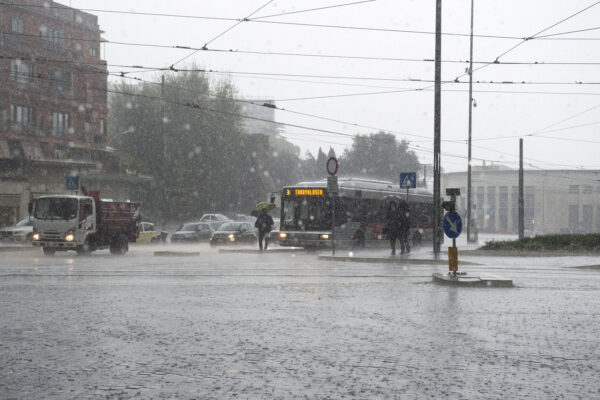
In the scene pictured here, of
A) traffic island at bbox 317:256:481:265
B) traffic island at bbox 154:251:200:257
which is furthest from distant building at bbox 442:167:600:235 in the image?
traffic island at bbox 317:256:481:265

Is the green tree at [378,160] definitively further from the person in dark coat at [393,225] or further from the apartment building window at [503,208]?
the person in dark coat at [393,225]

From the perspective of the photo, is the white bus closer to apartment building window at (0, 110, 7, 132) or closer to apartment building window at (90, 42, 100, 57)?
apartment building window at (0, 110, 7, 132)

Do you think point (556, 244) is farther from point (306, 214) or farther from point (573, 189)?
point (573, 189)

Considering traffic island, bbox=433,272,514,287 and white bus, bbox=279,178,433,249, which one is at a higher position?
white bus, bbox=279,178,433,249

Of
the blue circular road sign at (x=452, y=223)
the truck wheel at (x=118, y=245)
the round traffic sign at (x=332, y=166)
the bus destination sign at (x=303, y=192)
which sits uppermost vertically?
the round traffic sign at (x=332, y=166)

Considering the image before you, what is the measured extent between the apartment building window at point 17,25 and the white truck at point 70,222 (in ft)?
96.6

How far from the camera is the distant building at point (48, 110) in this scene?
48.3m

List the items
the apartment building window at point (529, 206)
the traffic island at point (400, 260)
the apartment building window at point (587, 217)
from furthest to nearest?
1. the apartment building window at point (529, 206)
2. the apartment building window at point (587, 217)
3. the traffic island at point (400, 260)

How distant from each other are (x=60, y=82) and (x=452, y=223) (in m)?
44.8

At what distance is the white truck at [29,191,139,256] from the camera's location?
82.0 feet

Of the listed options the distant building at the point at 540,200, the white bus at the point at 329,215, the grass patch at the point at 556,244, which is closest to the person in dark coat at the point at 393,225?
the grass patch at the point at 556,244

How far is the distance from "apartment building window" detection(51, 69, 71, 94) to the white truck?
31.2 meters

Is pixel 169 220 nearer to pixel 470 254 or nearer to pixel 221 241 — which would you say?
pixel 221 241

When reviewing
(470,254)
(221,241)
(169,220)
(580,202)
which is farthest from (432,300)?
(580,202)
